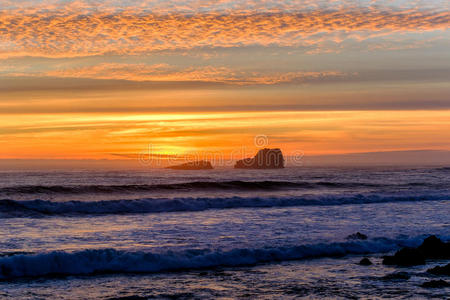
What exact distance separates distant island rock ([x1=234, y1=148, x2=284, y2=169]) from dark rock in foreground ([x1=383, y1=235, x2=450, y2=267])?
105761 mm

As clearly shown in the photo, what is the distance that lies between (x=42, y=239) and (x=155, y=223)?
6.45m

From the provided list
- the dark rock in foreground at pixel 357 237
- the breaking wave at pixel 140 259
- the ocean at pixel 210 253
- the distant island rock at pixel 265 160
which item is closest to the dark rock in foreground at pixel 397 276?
the ocean at pixel 210 253

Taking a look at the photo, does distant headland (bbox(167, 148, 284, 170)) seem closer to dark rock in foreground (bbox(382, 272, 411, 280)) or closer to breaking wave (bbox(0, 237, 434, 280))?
breaking wave (bbox(0, 237, 434, 280))

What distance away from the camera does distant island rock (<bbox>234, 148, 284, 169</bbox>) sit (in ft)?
403

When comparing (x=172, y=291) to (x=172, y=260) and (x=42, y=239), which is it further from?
(x=42, y=239)

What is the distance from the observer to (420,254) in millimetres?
14070

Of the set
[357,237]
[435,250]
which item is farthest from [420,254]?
[357,237]

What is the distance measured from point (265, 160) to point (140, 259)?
111m

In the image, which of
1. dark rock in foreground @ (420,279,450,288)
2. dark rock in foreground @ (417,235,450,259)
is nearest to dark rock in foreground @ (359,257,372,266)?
dark rock in foreground @ (417,235,450,259)

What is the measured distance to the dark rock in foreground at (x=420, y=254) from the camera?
45.0 ft

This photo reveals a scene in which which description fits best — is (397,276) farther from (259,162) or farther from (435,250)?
(259,162)

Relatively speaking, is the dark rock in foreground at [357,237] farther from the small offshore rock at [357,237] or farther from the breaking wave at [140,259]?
the breaking wave at [140,259]

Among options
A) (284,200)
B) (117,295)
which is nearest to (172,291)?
(117,295)

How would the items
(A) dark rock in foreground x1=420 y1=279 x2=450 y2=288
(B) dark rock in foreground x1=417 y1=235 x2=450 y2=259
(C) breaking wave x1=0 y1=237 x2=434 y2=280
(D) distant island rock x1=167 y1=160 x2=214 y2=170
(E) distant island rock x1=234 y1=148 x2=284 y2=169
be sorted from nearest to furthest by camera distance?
1. (A) dark rock in foreground x1=420 y1=279 x2=450 y2=288
2. (C) breaking wave x1=0 y1=237 x2=434 y2=280
3. (B) dark rock in foreground x1=417 y1=235 x2=450 y2=259
4. (D) distant island rock x1=167 y1=160 x2=214 y2=170
5. (E) distant island rock x1=234 y1=148 x2=284 y2=169
